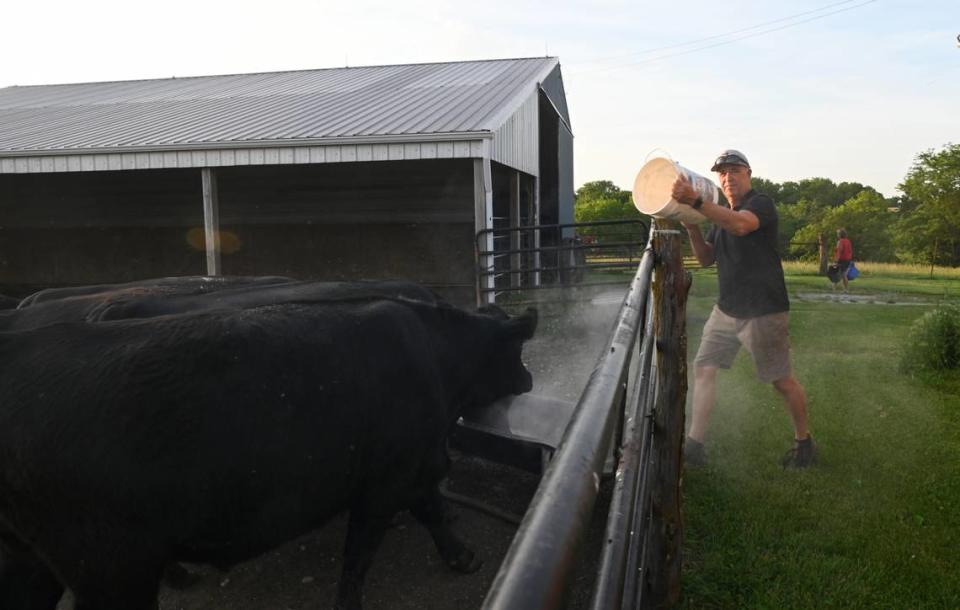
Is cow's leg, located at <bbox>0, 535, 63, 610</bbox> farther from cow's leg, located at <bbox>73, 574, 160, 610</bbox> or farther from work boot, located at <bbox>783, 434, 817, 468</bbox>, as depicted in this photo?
work boot, located at <bbox>783, 434, 817, 468</bbox>

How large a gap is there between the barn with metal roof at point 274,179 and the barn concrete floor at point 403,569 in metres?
5.92

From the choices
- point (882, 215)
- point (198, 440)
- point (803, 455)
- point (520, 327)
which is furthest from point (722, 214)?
point (882, 215)

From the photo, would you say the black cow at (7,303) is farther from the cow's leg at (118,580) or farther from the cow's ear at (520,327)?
the cow's ear at (520,327)

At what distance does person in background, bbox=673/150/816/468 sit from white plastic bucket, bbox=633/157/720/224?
0.42 metres

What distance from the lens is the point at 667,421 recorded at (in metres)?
2.87

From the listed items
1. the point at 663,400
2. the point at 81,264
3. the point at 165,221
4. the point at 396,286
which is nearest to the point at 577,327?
the point at 396,286

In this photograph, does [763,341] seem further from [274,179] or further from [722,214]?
[274,179]

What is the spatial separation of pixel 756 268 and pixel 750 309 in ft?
0.90

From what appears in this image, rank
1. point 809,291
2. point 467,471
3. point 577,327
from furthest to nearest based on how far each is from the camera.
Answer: point 809,291
point 577,327
point 467,471

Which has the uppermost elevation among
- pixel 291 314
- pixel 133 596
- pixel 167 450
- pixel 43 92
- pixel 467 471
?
pixel 43 92

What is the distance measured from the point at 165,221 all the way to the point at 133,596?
13645mm

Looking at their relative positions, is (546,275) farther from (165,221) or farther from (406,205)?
(165,221)

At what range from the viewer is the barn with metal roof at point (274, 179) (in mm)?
10555

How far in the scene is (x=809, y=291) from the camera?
58.4 feet
